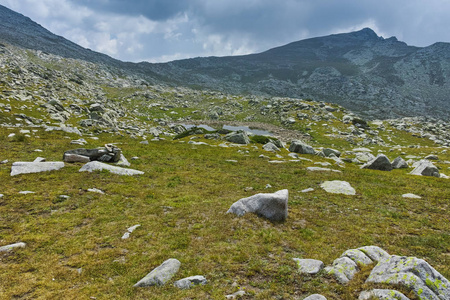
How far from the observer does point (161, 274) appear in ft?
32.2

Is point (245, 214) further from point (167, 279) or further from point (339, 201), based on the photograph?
point (339, 201)

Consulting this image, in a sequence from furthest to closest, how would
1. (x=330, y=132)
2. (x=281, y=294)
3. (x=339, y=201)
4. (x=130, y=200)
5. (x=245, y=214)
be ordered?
(x=330, y=132) → (x=339, y=201) → (x=130, y=200) → (x=245, y=214) → (x=281, y=294)

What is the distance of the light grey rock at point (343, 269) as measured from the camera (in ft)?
30.7

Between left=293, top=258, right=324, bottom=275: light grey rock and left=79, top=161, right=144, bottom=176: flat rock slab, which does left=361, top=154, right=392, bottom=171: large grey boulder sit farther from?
left=79, top=161, right=144, bottom=176: flat rock slab

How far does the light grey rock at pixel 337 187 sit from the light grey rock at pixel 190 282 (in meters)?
18.1

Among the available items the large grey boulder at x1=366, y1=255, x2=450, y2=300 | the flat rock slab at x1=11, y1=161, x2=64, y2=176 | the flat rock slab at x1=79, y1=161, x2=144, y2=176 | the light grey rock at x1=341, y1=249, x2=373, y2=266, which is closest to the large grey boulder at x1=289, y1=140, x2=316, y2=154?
the flat rock slab at x1=79, y1=161, x2=144, y2=176

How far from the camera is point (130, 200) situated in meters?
18.6

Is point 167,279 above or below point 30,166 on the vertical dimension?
below

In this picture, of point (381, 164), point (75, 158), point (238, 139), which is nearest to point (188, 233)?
point (75, 158)

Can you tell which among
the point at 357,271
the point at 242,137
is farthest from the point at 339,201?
the point at 242,137

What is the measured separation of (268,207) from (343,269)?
21.3 feet

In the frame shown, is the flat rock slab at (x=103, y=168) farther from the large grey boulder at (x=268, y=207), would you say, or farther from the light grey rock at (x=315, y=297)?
the light grey rock at (x=315, y=297)

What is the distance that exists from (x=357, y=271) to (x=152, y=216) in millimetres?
12687

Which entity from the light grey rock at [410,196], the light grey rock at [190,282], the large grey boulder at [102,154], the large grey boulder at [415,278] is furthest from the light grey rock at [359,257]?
the large grey boulder at [102,154]
